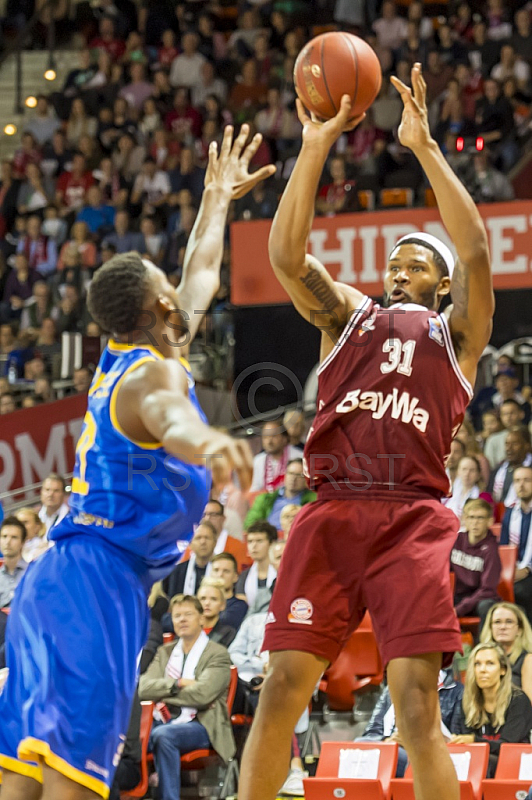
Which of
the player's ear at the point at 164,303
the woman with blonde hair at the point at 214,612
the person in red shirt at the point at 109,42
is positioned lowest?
the woman with blonde hair at the point at 214,612

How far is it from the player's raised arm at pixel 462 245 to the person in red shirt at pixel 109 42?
13.8 m

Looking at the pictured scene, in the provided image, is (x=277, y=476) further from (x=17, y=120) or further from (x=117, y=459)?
(x=17, y=120)

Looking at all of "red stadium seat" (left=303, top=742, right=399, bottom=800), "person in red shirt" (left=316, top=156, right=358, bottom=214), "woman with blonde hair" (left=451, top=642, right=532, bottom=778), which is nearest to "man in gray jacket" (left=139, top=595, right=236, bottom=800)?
"red stadium seat" (left=303, top=742, right=399, bottom=800)

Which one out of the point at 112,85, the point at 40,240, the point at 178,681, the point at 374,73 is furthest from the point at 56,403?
the point at 374,73

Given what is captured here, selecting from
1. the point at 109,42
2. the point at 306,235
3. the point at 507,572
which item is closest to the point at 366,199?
the point at 507,572

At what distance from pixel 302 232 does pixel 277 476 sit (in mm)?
6236

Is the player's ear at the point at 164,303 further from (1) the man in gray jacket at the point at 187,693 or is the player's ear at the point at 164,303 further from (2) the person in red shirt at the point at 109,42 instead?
(2) the person in red shirt at the point at 109,42

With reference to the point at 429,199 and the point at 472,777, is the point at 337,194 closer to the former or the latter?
the point at 429,199

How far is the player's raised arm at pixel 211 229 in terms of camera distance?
4602 millimetres

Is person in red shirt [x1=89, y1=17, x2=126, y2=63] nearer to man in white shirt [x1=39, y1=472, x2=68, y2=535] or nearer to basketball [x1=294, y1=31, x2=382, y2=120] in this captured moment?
man in white shirt [x1=39, y1=472, x2=68, y2=535]

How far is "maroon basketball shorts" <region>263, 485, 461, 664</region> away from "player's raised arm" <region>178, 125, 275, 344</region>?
883mm

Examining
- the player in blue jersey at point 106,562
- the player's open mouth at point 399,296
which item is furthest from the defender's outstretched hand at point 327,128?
the player in blue jersey at point 106,562

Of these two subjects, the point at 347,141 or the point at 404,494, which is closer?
the point at 404,494

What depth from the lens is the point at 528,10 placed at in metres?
14.9
